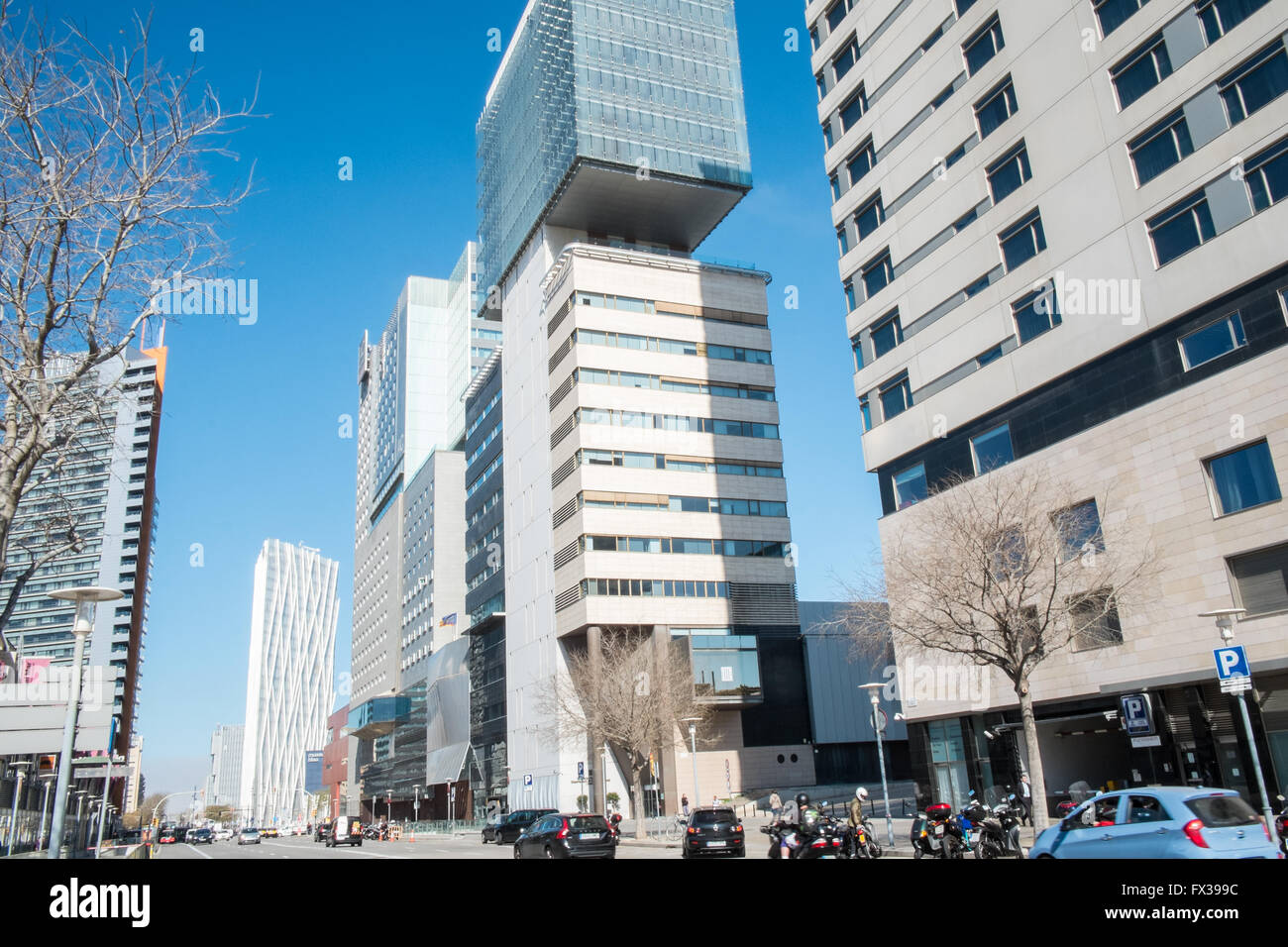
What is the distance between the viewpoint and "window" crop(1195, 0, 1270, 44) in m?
27.0

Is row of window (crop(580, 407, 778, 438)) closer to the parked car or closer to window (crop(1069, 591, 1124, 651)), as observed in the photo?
the parked car

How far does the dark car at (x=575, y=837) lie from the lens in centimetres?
2597

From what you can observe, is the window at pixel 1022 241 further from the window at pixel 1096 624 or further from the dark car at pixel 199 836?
the dark car at pixel 199 836

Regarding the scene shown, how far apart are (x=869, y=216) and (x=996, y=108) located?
8.32 metres

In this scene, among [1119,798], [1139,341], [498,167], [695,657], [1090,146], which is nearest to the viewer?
[1119,798]

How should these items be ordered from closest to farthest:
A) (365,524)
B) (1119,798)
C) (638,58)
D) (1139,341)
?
(1119,798) → (1139,341) → (638,58) → (365,524)

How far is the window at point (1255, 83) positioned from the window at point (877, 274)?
51.3ft

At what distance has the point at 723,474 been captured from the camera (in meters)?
69.9

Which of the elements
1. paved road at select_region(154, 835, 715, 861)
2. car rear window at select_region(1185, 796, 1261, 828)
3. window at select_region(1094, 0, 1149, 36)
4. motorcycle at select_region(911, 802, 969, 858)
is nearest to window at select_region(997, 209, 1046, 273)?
window at select_region(1094, 0, 1149, 36)

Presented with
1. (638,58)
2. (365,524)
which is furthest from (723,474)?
(365,524)

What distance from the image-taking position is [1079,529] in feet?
101

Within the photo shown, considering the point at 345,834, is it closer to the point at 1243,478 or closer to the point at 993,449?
the point at 993,449
